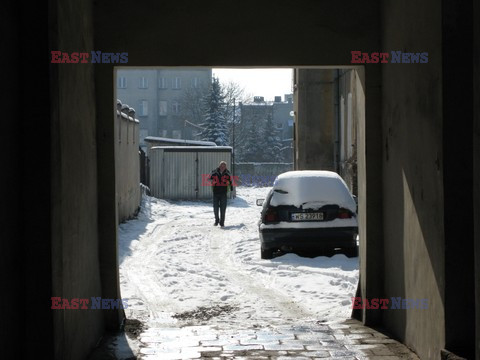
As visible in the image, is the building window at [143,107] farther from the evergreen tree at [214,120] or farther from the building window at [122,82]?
the evergreen tree at [214,120]

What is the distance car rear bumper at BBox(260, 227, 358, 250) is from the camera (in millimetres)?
11398

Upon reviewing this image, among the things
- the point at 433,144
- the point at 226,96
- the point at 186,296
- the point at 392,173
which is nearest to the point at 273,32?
the point at 392,173

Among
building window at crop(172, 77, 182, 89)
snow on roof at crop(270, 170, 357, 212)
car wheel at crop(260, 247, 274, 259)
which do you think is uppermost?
building window at crop(172, 77, 182, 89)

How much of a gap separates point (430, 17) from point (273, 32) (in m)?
2.16

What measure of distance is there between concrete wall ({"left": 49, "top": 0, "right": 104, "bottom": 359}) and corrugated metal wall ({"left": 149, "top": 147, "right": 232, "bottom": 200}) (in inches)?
898

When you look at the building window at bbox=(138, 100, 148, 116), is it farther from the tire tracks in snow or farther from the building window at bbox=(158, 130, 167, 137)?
the tire tracks in snow

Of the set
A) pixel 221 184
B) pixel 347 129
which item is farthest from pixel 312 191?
pixel 347 129

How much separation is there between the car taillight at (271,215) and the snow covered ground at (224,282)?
0.73 m

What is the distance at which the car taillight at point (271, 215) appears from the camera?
11.6 m

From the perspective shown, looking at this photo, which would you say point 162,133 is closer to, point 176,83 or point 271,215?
point 176,83

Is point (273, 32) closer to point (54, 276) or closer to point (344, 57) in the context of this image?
point (344, 57)

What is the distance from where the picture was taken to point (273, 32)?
6.99 metres
